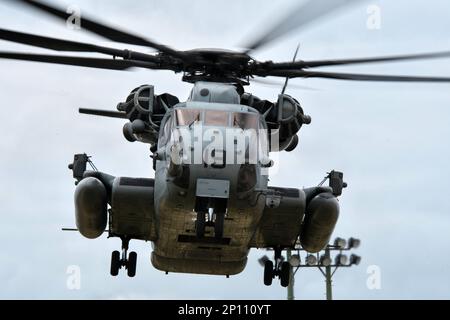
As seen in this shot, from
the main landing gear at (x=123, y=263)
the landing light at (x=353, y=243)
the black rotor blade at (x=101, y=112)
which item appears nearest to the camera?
the main landing gear at (x=123, y=263)

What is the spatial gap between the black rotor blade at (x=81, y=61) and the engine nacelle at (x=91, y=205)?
2.46 meters

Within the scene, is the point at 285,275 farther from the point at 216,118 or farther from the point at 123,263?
the point at 216,118

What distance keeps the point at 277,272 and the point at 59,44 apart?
768cm

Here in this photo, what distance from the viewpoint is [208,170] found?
17422mm

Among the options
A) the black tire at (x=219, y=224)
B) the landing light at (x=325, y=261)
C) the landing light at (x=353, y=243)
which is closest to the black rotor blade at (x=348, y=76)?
the black tire at (x=219, y=224)

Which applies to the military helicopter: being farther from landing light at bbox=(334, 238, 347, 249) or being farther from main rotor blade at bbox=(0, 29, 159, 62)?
landing light at bbox=(334, 238, 347, 249)

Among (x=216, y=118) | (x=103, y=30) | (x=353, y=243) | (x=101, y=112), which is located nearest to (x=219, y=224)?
(x=216, y=118)

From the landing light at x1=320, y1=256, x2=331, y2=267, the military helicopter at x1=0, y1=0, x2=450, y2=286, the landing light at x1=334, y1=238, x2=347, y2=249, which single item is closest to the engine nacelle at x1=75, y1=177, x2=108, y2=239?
the military helicopter at x1=0, y1=0, x2=450, y2=286

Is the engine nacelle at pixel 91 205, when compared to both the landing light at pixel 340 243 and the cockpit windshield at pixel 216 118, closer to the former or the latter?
the cockpit windshield at pixel 216 118

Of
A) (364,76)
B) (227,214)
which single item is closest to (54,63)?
(227,214)

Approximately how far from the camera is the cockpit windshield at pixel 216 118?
722 inches

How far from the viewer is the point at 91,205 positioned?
1984 centimetres

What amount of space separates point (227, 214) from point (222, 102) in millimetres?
2623

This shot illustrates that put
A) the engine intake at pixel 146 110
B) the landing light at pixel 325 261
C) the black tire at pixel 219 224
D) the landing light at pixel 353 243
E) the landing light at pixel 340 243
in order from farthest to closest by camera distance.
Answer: the landing light at pixel 340 243, the landing light at pixel 325 261, the landing light at pixel 353 243, the engine intake at pixel 146 110, the black tire at pixel 219 224
